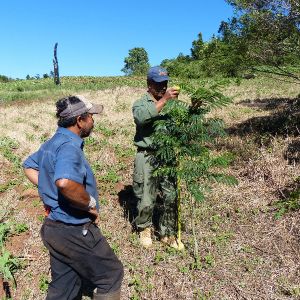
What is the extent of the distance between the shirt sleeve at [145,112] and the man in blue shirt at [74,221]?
129 centimetres

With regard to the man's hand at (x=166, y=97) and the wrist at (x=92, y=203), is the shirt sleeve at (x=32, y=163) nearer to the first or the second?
the wrist at (x=92, y=203)

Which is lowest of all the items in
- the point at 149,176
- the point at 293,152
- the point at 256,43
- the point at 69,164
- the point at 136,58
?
the point at 293,152

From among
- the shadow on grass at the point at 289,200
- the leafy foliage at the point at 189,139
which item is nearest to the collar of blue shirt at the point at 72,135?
the leafy foliage at the point at 189,139

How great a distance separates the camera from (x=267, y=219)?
580 centimetres

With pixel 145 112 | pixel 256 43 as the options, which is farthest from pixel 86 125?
pixel 256 43

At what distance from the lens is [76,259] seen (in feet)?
10.7

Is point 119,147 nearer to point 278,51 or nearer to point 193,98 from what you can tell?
point 278,51

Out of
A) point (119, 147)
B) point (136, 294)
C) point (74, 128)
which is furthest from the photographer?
point (119, 147)

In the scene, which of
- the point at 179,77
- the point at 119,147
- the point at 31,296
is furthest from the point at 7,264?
the point at 119,147

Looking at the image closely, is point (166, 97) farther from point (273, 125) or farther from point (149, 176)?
point (273, 125)

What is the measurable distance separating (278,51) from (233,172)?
4492 millimetres

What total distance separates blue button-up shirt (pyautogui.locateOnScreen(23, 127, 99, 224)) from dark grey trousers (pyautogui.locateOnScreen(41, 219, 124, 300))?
0.10 m

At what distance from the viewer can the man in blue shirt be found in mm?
3184

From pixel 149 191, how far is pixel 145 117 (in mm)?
1031
